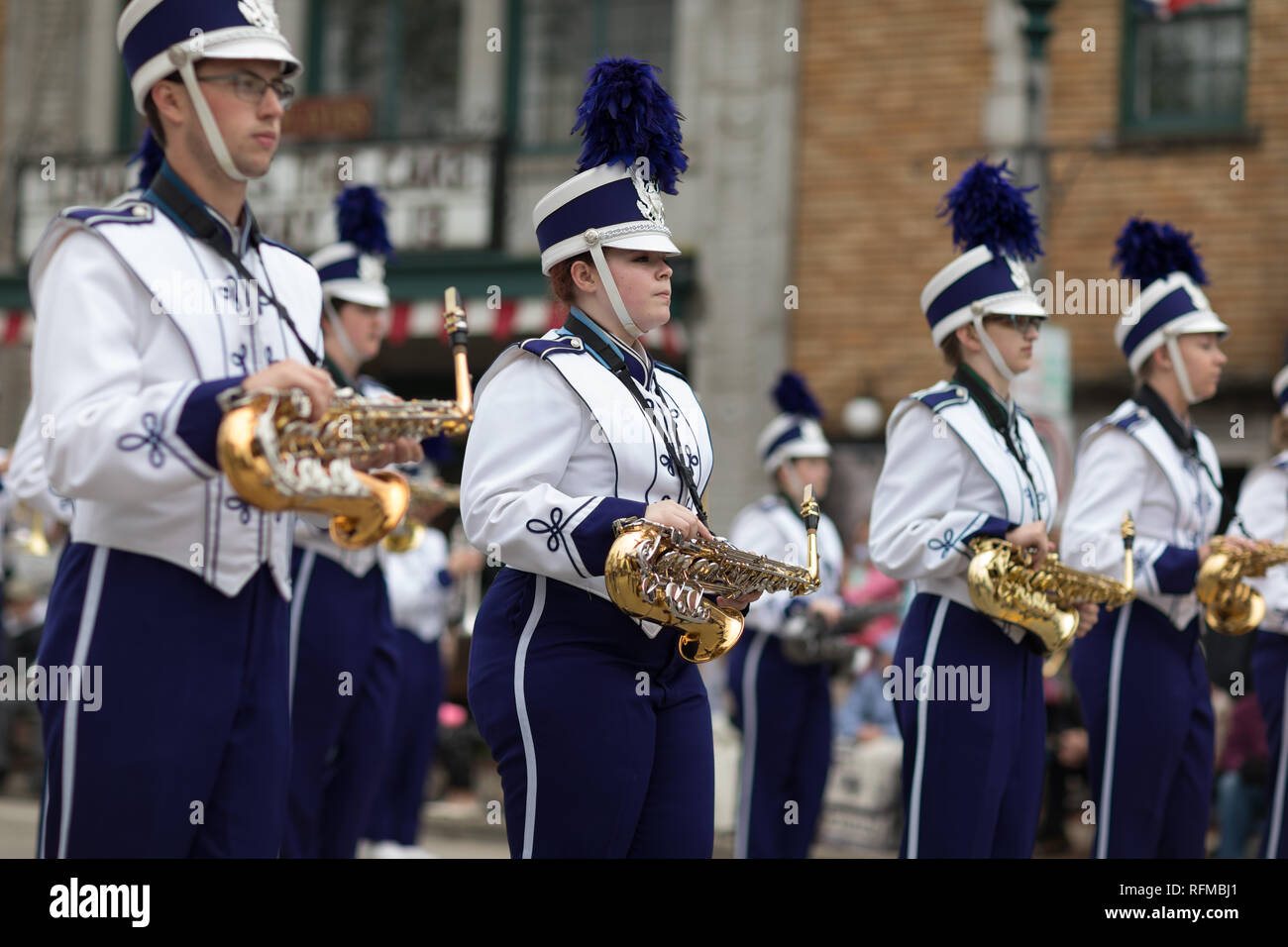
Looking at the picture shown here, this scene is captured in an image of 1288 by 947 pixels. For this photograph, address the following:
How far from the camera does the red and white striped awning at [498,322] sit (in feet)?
44.1

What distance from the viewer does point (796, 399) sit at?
913 centimetres

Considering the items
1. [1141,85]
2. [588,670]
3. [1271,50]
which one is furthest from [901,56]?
[588,670]

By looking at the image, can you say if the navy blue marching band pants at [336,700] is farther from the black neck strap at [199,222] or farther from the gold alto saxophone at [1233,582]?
the gold alto saxophone at [1233,582]

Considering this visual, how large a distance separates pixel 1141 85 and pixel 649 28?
12.9 ft

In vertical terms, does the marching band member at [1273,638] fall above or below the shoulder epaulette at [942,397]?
below

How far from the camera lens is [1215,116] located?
490 inches

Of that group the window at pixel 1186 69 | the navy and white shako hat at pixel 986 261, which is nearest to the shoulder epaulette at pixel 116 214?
the navy and white shako hat at pixel 986 261

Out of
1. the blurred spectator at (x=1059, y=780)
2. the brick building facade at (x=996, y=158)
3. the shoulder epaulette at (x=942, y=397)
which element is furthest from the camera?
the brick building facade at (x=996, y=158)

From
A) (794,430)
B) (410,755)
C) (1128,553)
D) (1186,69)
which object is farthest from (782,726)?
(1186,69)

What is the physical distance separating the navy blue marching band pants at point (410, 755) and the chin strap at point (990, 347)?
160 inches

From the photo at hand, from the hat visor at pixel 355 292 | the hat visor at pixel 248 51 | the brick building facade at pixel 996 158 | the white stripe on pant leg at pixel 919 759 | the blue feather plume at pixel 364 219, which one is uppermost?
the brick building facade at pixel 996 158

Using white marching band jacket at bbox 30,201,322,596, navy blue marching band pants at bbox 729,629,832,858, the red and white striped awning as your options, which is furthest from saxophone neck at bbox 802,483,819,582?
the red and white striped awning

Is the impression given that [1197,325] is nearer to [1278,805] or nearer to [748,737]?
[1278,805]

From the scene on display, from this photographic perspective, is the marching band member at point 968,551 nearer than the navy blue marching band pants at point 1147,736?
Yes
